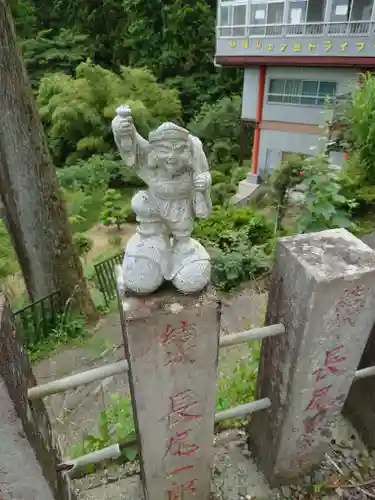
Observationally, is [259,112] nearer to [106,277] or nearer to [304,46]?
[304,46]

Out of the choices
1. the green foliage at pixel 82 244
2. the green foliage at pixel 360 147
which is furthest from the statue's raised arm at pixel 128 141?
the green foliage at pixel 82 244

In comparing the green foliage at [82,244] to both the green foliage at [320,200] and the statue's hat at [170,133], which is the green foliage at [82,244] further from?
the statue's hat at [170,133]

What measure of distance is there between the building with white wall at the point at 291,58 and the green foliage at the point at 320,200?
3.49 meters

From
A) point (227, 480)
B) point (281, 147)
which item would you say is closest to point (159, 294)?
point (227, 480)

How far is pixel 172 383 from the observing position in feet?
4.81

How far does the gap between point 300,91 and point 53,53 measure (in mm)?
9863

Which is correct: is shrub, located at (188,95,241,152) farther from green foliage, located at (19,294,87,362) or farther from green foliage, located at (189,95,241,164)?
green foliage, located at (19,294,87,362)

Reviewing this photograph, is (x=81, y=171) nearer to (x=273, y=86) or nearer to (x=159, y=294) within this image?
(x=273, y=86)

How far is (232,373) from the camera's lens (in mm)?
3109

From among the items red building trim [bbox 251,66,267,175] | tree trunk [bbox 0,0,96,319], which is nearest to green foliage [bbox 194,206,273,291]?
Answer: tree trunk [bbox 0,0,96,319]

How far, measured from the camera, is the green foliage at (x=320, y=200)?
4.82 metres

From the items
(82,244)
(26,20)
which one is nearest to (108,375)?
(82,244)

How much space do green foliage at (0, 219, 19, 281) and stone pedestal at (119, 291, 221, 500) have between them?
6.64 m

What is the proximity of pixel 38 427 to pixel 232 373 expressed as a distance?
190 cm
